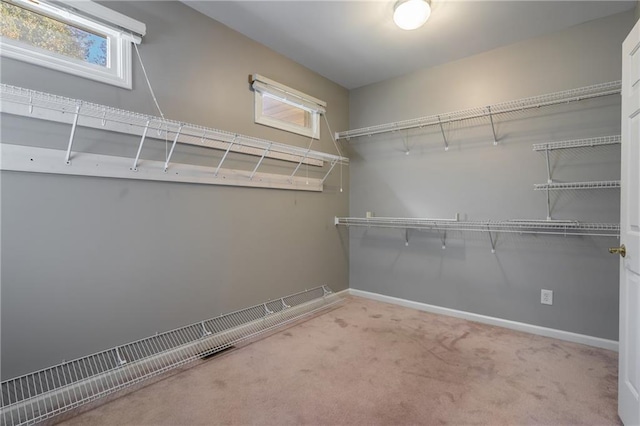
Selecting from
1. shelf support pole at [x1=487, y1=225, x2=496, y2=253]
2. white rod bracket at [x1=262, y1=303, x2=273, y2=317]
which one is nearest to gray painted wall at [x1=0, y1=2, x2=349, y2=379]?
white rod bracket at [x1=262, y1=303, x2=273, y2=317]

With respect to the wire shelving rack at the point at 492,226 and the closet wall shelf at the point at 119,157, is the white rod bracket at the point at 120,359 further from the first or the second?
the wire shelving rack at the point at 492,226

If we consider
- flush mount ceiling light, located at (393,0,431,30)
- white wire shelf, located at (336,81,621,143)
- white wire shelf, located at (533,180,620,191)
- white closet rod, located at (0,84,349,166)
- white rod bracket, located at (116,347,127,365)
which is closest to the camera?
white closet rod, located at (0,84,349,166)

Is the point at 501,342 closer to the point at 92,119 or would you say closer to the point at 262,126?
the point at 262,126

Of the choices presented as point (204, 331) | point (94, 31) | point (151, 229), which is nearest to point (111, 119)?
point (94, 31)

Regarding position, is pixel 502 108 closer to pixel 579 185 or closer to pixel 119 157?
pixel 579 185

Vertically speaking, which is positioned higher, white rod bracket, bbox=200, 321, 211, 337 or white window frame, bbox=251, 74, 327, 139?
white window frame, bbox=251, 74, 327, 139

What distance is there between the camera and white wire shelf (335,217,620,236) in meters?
2.30

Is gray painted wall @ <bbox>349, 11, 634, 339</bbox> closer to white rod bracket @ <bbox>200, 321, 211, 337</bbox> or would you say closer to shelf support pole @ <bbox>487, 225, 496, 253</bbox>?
shelf support pole @ <bbox>487, 225, 496, 253</bbox>

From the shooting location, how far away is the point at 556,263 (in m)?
2.51

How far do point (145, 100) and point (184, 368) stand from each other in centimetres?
175

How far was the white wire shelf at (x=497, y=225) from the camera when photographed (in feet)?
7.55

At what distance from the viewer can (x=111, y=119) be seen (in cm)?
179

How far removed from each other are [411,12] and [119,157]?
208 cm

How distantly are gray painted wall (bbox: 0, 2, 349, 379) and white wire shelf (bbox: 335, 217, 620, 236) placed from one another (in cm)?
81
